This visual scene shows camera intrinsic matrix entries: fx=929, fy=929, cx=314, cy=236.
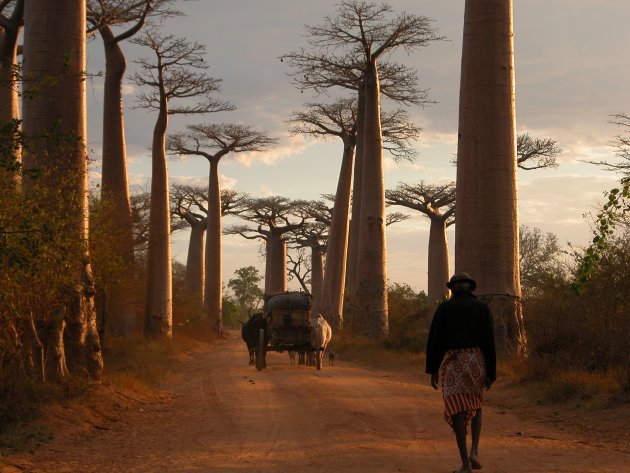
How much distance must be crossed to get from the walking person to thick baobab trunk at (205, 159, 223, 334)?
2737 centimetres

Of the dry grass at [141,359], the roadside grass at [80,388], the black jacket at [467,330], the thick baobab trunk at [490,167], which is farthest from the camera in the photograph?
the thick baobab trunk at [490,167]

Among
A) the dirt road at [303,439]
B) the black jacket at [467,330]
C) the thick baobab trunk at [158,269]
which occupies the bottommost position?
the dirt road at [303,439]

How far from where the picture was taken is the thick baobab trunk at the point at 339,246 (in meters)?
29.0

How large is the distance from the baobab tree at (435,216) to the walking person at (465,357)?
99.9 ft

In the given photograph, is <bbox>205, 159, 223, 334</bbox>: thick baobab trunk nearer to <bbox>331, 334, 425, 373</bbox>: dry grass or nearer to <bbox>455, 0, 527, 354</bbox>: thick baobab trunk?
<bbox>331, 334, 425, 373</bbox>: dry grass

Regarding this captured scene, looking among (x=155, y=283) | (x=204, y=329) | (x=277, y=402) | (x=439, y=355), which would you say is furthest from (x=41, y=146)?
(x=204, y=329)

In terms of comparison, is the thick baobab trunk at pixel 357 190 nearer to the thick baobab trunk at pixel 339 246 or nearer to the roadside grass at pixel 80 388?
the thick baobab trunk at pixel 339 246

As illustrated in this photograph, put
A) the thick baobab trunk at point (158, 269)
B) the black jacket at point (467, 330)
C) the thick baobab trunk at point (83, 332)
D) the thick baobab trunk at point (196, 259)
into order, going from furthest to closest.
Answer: the thick baobab trunk at point (196, 259) → the thick baobab trunk at point (158, 269) → the thick baobab trunk at point (83, 332) → the black jacket at point (467, 330)

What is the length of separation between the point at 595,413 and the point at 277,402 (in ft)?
10.3

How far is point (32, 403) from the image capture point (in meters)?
8.05

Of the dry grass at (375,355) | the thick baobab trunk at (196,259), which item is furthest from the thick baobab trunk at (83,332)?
the thick baobab trunk at (196,259)

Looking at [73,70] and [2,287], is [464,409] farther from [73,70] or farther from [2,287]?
[73,70]

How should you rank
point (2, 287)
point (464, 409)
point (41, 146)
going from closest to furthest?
point (464, 409) < point (2, 287) < point (41, 146)

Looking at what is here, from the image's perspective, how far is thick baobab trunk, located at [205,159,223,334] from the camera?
33406 millimetres
